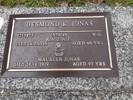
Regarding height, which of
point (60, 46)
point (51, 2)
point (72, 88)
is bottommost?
point (72, 88)

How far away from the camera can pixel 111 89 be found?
9.09 ft

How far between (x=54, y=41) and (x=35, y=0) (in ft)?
2.84

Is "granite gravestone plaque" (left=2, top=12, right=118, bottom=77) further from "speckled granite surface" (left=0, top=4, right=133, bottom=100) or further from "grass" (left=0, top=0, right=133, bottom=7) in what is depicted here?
"grass" (left=0, top=0, right=133, bottom=7)

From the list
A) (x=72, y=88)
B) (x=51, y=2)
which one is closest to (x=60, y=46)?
(x=72, y=88)

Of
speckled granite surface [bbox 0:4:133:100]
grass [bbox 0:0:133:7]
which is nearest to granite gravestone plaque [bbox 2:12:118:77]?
speckled granite surface [bbox 0:4:133:100]

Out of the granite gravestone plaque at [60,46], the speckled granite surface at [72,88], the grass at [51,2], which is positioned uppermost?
the grass at [51,2]

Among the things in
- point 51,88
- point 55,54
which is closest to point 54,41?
point 55,54

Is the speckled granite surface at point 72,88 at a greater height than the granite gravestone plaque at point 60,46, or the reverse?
the granite gravestone plaque at point 60,46

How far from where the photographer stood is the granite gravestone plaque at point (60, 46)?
9.38ft

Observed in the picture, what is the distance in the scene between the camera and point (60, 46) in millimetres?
2992

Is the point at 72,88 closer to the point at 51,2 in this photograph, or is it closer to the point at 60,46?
the point at 60,46

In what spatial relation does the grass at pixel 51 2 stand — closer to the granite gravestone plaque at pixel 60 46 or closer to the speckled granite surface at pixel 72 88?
the granite gravestone plaque at pixel 60 46

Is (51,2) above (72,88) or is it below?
above

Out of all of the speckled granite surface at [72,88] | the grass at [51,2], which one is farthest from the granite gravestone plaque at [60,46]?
the grass at [51,2]
